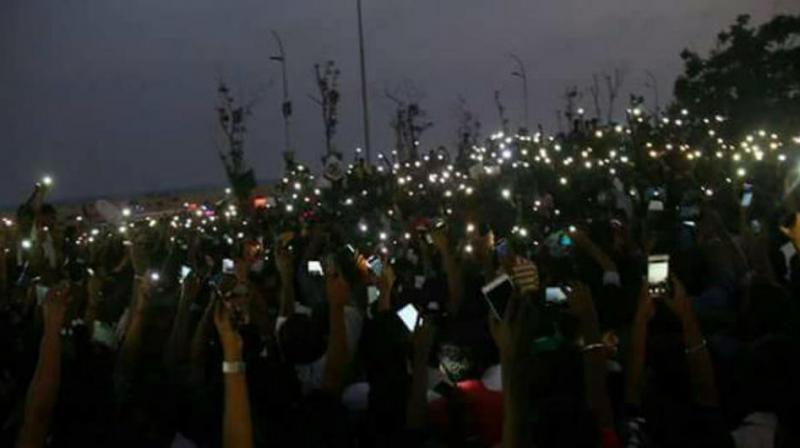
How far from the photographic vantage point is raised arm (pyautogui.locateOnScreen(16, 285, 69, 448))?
4.61 meters

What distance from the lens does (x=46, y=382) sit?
4723mm

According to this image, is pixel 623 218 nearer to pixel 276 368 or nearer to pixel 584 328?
pixel 584 328

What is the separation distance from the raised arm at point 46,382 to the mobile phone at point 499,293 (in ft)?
6.50

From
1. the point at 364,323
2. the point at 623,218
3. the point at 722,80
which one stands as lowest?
the point at 364,323

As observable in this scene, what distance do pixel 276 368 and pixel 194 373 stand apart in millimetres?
990

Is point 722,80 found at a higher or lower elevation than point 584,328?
higher

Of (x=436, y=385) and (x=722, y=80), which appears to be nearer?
(x=436, y=385)

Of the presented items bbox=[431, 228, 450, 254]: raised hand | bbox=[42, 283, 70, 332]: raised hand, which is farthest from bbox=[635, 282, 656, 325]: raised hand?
bbox=[431, 228, 450, 254]: raised hand

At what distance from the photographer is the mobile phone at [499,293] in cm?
448

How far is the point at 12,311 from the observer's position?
766cm

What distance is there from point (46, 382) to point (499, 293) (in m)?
2.08

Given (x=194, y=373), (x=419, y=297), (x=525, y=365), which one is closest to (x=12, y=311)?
(x=194, y=373)

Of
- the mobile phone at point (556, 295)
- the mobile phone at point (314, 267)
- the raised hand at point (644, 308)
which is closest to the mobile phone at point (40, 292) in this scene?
the mobile phone at point (314, 267)

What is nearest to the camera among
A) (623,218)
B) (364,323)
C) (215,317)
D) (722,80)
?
(215,317)
